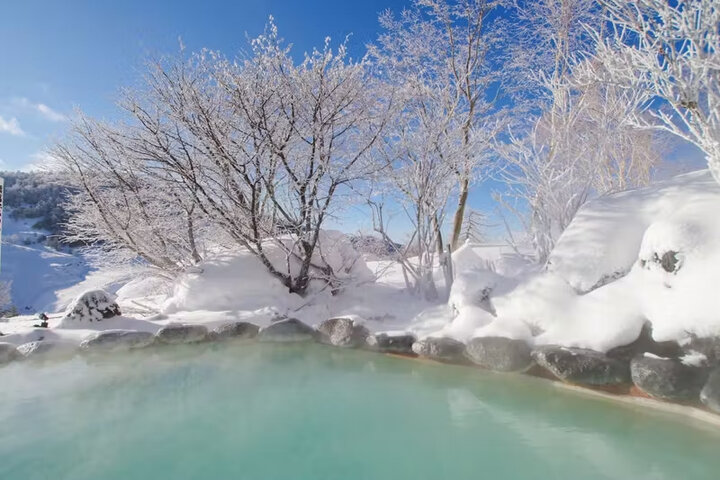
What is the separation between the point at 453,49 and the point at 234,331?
7643 mm

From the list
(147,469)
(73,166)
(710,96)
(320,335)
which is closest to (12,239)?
(73,166)

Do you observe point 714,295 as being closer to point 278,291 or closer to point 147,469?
point 147,469

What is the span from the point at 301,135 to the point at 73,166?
4.88 m

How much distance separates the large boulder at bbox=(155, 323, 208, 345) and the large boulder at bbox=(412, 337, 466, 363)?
314 cm

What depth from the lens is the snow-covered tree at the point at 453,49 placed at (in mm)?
8930

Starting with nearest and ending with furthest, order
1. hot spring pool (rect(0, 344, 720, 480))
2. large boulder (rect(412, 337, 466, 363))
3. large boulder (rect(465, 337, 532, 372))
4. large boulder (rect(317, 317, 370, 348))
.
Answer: hot spring pool (rect(0, 344, 720, 480)) → large boulder (rect(465, 337, 532, 372)) → large boulder (rect(412, 337, 466, 363)) → large boulder (rect(317, 317, 370, 348))

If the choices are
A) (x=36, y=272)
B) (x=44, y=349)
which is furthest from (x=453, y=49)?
(x=36, y=272)

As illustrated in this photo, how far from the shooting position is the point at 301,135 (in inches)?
271

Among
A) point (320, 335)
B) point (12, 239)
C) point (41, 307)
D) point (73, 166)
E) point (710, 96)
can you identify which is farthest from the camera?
point (12, 239)

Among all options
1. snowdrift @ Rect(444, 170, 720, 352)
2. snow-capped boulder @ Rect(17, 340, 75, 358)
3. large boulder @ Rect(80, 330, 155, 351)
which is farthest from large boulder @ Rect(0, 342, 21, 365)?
snowdrift @ Rect(444, 170, 720, 352)

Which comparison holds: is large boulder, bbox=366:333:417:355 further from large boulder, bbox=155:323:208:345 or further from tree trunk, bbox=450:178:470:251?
tree trunk, bbox=450:178:470:251

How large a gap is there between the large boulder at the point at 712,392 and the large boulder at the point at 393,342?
2718 mm

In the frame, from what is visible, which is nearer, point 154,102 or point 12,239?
point 154,102

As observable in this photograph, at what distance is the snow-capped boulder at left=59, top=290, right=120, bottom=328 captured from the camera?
588 centimetres
